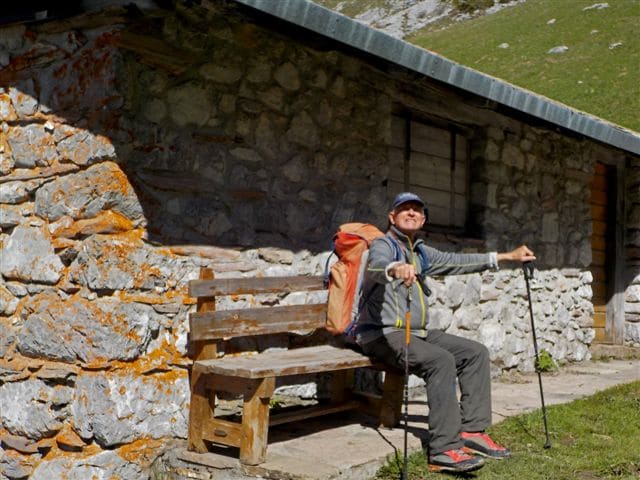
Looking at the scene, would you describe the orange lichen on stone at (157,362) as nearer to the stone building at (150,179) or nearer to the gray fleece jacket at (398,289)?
the stone building at (150,179)

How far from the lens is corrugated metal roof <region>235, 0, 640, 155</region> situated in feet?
15.8

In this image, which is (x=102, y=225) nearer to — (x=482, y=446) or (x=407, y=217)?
(x=407, y=217)

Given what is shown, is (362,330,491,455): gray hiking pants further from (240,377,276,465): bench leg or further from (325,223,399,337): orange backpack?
(240,377,276,465): bench leg

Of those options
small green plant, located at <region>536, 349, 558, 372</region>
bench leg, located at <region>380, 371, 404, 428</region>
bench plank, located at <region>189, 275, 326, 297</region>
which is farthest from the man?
small green plant, located at <region>536, 349, 558, 372</region>

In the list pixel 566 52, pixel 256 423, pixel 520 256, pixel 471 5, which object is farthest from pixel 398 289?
pixel 471 5

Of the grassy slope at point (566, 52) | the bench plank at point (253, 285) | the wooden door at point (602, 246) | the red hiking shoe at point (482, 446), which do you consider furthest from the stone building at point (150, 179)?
the grassy slope at point (566, 52)

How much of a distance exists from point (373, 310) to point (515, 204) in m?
3.60

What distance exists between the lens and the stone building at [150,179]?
16.8ft

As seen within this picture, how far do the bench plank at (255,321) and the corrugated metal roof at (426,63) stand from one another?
168cm

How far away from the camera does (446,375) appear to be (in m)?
5.02

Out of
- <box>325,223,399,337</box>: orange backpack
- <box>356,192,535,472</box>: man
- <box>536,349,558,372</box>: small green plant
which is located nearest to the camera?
<box>356,192,535,472</box>: man

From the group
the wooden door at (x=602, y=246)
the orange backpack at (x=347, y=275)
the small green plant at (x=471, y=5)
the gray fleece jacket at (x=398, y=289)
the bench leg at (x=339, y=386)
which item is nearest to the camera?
the gray fleece jacket at (x=398, y=289)

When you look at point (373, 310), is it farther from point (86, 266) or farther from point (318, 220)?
point (86, 266)

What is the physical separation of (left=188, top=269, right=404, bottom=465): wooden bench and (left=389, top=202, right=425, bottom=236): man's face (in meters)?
0.83
